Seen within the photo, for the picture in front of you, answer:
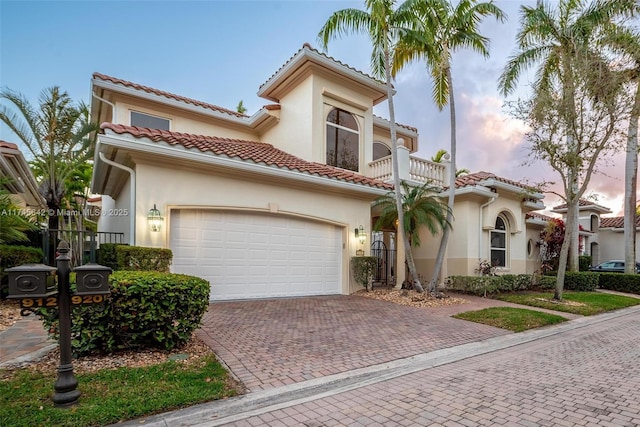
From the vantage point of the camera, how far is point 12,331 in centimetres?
618

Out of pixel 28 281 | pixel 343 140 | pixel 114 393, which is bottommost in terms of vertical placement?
pixel 114 393

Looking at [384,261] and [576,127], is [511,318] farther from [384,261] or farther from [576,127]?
[384,261]

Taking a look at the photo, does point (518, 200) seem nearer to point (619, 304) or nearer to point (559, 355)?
point (619, 304)

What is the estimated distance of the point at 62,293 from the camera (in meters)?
3.70

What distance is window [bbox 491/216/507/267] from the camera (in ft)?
48.1

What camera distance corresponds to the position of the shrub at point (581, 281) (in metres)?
15.1

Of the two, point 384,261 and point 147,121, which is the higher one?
point 147,121

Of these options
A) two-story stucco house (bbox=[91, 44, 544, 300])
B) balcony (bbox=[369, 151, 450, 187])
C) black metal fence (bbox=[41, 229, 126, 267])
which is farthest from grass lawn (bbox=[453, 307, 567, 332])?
black metal fence (bbox=[41, 229, 126, 267])

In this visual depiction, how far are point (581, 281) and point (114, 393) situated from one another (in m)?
17.7

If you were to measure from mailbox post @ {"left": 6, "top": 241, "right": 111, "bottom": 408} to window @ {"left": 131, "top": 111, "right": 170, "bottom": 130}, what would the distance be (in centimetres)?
1091

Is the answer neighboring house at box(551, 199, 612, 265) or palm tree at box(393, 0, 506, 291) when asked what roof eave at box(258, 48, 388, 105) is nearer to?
palm tree at box(393, 0, 506, 291)

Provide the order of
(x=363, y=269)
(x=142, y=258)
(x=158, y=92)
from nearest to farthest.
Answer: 1. (x=142, y=258)
2. (x=363, y=269)
3. (x=158, y=92)

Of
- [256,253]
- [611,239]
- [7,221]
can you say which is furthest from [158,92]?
[611,239]

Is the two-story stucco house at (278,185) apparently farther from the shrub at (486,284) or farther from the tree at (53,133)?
the tree at (53,133)
